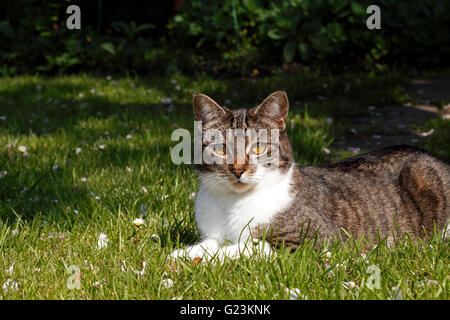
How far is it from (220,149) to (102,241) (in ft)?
3.07

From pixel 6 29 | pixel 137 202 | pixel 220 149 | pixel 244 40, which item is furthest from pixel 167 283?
pixel 6 29

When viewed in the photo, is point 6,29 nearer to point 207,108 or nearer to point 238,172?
point 207,108

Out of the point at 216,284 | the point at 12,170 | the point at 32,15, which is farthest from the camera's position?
the point at 32,15

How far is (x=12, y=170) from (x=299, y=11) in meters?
5.82

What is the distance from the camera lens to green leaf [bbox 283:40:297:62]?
8.54 metres

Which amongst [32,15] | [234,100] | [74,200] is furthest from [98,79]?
[74,200]

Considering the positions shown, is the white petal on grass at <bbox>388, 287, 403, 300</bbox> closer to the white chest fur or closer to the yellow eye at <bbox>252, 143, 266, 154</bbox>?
the white chest fur

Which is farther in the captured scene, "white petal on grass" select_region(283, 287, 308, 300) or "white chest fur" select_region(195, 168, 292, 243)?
"white chest fur" select_region(195, 168, 292, 243)

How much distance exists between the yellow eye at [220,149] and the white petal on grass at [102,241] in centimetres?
89

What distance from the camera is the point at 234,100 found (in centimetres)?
710

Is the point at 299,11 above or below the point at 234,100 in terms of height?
above

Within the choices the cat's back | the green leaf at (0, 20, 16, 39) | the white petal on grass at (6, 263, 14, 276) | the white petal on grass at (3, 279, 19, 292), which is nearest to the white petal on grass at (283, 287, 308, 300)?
the cat's back
